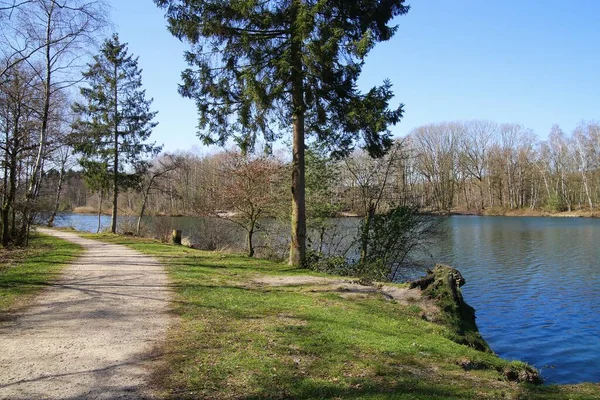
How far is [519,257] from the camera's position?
76.5 ft

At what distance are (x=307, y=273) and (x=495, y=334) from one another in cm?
512

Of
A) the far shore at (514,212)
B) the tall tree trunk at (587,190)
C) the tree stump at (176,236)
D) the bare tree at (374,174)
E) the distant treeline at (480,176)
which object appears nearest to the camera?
the bare tree at (374,174)

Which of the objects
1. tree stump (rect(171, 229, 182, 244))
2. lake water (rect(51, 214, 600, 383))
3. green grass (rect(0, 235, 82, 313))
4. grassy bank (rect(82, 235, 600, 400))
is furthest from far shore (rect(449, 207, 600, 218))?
grassy bank (rect(82, 235, 600, 400))

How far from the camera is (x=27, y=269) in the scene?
10.7m

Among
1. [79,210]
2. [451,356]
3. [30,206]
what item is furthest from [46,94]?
[79,210]

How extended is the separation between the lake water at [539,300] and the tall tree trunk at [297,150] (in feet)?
18.4

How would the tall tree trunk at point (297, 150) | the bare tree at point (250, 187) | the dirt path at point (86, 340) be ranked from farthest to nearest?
1. the bare tree at point (250, 187)
2. the tall tree trunk at point (297, 150)
3. the dirt path at point (86, 340)

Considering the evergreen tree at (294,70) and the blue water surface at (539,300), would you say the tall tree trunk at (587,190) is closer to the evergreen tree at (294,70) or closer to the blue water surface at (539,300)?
the blue water surface at (539,300)

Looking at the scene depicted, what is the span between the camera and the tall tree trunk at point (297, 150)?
11.3 metres

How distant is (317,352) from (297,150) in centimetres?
768

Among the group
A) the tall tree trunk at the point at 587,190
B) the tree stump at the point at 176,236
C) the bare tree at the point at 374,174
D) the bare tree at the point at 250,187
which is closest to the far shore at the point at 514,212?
the tall tree trunk at the point at 587,190

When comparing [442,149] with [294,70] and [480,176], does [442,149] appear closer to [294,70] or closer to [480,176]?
[480,176]

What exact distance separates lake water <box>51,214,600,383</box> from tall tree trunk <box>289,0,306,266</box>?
559 centimetres

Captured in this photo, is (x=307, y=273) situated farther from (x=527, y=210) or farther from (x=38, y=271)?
(x=527, y=210)
